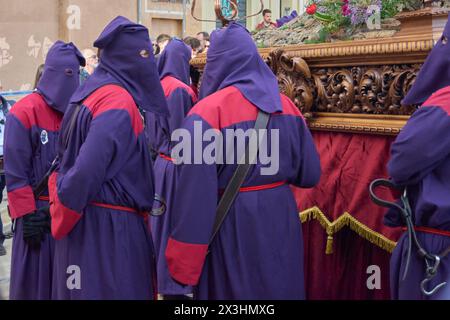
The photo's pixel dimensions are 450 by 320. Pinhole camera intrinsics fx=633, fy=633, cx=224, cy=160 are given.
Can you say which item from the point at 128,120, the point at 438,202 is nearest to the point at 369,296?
the point at 438,202

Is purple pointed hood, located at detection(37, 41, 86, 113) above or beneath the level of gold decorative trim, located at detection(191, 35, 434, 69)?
beneath

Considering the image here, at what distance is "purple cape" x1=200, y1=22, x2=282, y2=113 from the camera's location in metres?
2.78

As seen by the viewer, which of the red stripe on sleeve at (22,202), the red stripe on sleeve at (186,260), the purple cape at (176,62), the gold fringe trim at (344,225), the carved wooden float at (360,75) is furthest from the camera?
the purple cape at (176,62)

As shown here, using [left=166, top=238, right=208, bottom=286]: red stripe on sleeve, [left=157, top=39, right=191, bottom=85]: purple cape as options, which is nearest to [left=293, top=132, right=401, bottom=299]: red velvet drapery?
[left=166, top=238, right=208, bottom=286]: red stripe on sleeve

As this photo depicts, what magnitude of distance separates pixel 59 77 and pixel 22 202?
73 centimetres

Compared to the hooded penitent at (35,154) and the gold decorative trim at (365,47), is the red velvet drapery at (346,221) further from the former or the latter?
the hooded penitent at (35,154)

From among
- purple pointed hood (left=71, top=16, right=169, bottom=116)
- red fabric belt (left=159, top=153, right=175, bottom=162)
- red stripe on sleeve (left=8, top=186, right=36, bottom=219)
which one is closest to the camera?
purple pointed hood (left=71, top=16, right=169, bottom=116)

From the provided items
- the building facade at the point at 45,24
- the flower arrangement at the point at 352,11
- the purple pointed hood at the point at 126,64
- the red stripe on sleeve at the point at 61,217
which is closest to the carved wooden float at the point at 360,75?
the flower arrangement at the point at 352,11

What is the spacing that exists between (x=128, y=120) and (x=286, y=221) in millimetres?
835

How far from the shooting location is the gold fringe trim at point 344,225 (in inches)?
125

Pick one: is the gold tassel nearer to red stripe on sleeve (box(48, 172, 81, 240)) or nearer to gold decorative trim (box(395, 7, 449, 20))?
gold decorative trim (box(395, 7, 449, 20))

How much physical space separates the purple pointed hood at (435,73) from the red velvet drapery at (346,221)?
1.87 ft

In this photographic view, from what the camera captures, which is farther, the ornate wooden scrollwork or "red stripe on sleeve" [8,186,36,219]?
"red stripe on sleeve" [8,186,36,219]
